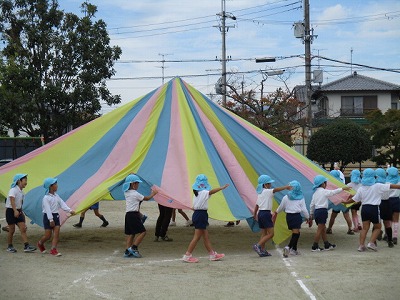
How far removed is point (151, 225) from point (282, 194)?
4674mm

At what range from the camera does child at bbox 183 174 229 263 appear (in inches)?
365

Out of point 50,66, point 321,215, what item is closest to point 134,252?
point 321,215

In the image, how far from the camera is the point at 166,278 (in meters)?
8.05

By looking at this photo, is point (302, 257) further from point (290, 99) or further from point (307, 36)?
point (290, 99)

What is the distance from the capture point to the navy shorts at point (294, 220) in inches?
383

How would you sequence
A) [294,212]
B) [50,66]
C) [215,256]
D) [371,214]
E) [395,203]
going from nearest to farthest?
[215,256] < [294,212] < [371,214] < [395,203] < [50,66]

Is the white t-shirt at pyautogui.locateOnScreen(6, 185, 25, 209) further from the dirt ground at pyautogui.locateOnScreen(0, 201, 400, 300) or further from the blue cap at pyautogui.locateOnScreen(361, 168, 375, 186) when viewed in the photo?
the blue cap at pyautogui.locateOnScreen(361, 168, 375, 186)

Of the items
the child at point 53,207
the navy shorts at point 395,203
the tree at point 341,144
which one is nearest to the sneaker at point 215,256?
the child at point 53,207

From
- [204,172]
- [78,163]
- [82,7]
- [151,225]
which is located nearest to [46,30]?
[82,7]

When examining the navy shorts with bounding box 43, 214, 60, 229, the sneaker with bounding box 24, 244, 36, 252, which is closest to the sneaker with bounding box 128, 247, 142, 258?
the navy shorts with bounding box 43, 214, 60, 229

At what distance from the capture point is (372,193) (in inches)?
402

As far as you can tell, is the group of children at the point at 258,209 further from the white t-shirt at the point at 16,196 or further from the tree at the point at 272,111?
the tree at the point at 272,111

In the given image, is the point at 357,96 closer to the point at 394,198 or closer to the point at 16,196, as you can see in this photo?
the point at 394,198

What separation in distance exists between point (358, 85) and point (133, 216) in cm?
3150
